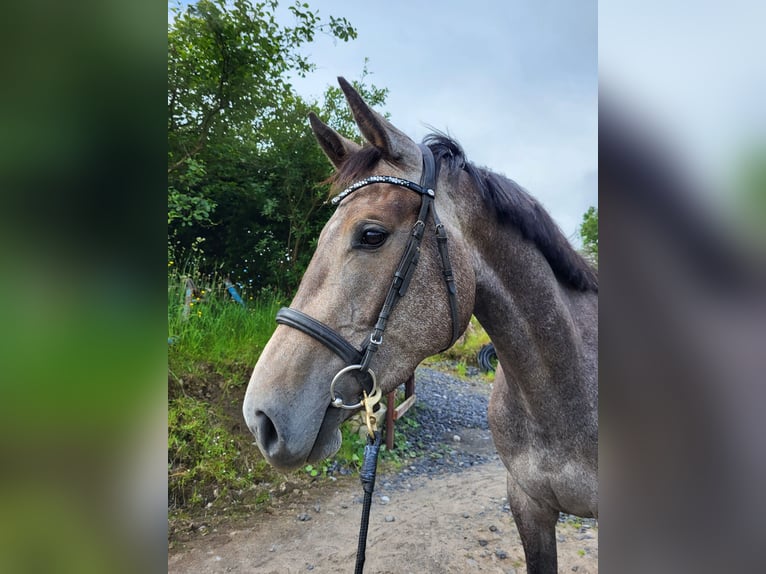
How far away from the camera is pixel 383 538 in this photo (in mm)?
2941

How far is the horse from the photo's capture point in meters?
1.04

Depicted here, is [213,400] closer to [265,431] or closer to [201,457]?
[201,457]

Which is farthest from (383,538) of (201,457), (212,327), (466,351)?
(466,351)

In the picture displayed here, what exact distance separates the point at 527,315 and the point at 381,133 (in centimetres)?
83

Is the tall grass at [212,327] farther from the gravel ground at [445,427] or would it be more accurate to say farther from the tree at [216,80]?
the gravel ground at [445,427]

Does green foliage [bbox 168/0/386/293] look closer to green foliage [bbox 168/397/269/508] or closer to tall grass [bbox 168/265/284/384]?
tall grass [bbox 168/265/284/384]

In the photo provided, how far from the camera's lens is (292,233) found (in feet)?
14.3

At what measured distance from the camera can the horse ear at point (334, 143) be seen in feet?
4.44

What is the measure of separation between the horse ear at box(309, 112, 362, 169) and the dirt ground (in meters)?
2.74

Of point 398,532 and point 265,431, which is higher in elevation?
point 265,431

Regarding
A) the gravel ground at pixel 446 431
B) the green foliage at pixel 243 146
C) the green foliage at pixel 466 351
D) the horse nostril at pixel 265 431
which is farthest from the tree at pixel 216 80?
the green foliage at pixel 466 351
